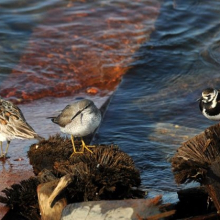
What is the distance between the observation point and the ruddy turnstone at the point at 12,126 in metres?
6.96

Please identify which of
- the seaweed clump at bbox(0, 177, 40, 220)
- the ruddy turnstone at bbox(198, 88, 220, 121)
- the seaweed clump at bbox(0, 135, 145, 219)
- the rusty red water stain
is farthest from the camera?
the rusty red water stain

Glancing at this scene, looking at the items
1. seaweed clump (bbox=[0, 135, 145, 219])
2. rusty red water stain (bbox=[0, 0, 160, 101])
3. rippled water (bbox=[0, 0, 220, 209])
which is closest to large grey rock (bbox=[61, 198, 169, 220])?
seaweed clump (bbox=[0, 135, 145, 219])

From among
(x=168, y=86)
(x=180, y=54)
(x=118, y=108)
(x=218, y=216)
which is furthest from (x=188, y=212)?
(x=180, y=54)

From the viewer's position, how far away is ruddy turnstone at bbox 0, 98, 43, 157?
6.96 m

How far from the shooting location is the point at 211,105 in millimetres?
7730

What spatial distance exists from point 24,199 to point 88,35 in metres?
8.03

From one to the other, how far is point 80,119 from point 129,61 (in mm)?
5379

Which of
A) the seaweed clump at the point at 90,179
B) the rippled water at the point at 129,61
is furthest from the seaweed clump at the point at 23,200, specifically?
the rippled water at the point at 129,61

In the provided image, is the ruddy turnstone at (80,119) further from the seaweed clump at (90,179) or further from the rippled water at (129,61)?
the rippled water at (129,61)

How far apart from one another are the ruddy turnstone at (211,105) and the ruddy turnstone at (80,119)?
167 centimetres

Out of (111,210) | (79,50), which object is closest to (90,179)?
(111,210)

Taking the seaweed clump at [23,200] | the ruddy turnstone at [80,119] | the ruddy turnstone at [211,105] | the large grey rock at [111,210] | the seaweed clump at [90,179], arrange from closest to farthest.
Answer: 1. the large grey rock at [111,210]
2. the seaweed clump at [90,179]
3. the seaweed clump at [23,200]
4. the ruddy turnstone at [80,119]
5. the ruddy turnstone at [211,105]

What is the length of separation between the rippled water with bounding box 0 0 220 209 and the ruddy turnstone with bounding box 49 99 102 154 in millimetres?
890

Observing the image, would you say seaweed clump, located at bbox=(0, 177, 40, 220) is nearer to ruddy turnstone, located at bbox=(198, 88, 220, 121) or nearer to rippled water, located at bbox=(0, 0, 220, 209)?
rippled water, located at bbox=(0, 0, 220, 209)
